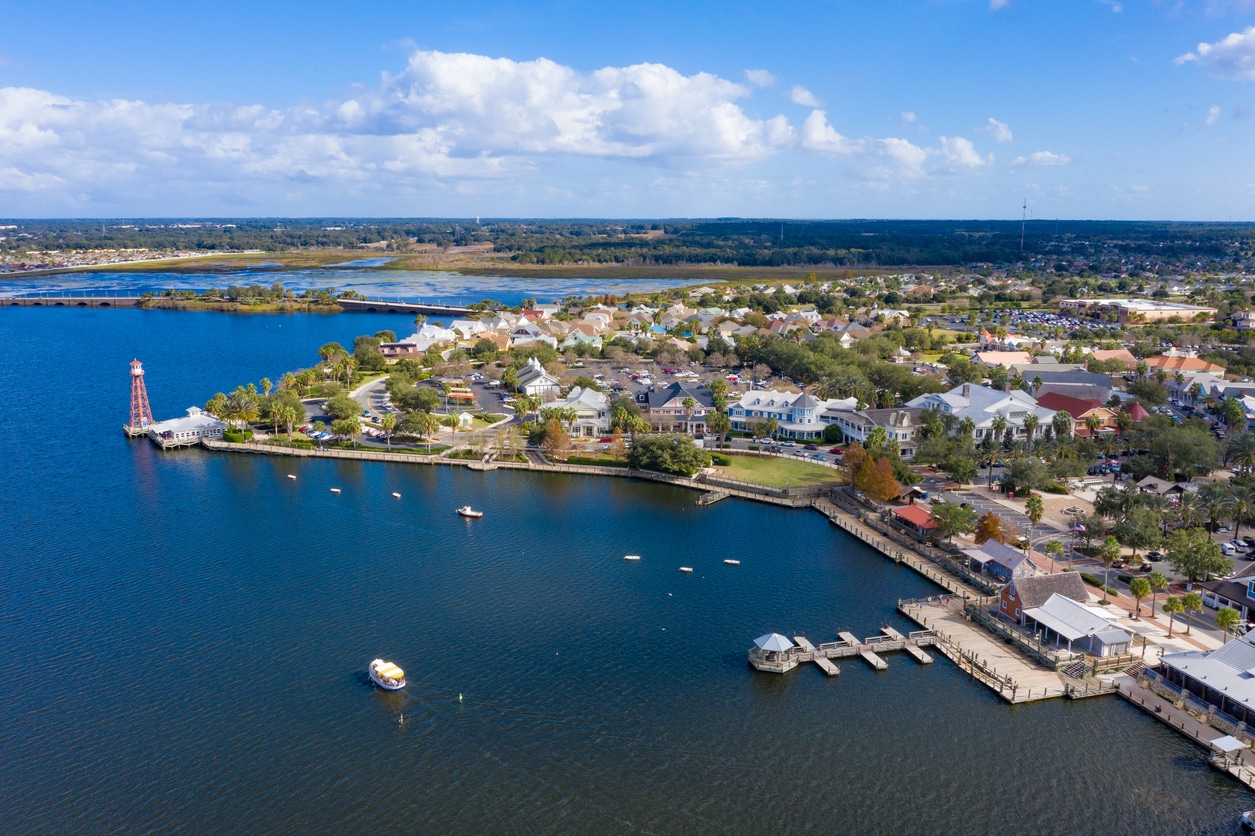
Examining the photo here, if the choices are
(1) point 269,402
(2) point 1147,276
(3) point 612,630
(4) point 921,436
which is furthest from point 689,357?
(2) point 1147,276

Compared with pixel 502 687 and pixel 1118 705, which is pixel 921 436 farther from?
pixel 502 687

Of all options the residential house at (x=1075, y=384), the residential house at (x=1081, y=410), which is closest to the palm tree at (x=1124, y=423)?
the residential house at (x=1081, y=410)

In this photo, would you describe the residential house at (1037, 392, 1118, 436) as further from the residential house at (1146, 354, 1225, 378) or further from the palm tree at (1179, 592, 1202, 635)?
the palm tree at (1179, 592, 1202, 635)

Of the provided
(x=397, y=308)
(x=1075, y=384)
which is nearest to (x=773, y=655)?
(x=1075, y=384)

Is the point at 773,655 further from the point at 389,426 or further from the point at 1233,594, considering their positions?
the point at 389,426

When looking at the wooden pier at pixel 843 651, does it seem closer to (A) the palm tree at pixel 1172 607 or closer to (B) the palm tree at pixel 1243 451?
(A) the palm tree at pixel 1172 607
